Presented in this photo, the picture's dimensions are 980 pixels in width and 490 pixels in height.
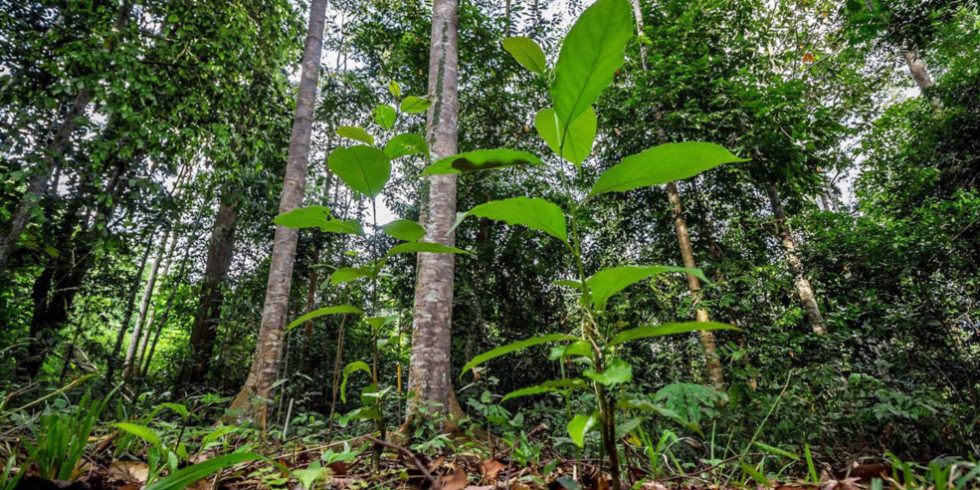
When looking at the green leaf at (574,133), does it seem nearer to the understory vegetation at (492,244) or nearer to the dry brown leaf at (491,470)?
the understory vegetation at (492,244)

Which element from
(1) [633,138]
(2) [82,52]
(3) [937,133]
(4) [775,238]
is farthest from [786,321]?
(2) [82,52]

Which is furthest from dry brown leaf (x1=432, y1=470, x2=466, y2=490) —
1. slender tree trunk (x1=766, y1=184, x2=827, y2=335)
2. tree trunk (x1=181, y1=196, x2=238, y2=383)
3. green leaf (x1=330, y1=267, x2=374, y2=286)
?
A: tree trunk (x1=181, y1=196, x2=238, y2=383)

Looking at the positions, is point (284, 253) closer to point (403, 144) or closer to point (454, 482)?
point (403, 144)

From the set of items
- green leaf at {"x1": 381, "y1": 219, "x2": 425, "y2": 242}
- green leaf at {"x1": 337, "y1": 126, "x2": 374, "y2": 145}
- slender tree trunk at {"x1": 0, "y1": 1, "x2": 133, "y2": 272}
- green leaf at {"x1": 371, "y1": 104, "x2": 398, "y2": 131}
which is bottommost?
green leaf at {"x1": 381, "y1": 219, "x2": 425, "y2": 242}

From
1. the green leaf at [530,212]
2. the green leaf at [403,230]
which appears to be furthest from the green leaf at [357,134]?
the green leaf at [530,212]

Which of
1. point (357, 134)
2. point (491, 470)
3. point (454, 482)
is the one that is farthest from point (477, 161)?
point (491, 470)

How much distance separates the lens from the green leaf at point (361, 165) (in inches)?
34.2

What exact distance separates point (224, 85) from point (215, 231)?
107 inches

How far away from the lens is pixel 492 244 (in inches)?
287

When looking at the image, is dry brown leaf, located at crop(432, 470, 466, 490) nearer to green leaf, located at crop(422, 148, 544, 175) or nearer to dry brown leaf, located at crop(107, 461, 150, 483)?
green leaf, located at crop(422, 148, 544, 175)

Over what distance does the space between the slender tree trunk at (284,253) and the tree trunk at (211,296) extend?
1800 mm

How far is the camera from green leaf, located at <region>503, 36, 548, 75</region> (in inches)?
30.6

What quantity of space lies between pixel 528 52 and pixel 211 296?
725cm

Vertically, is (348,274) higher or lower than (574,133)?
lower
